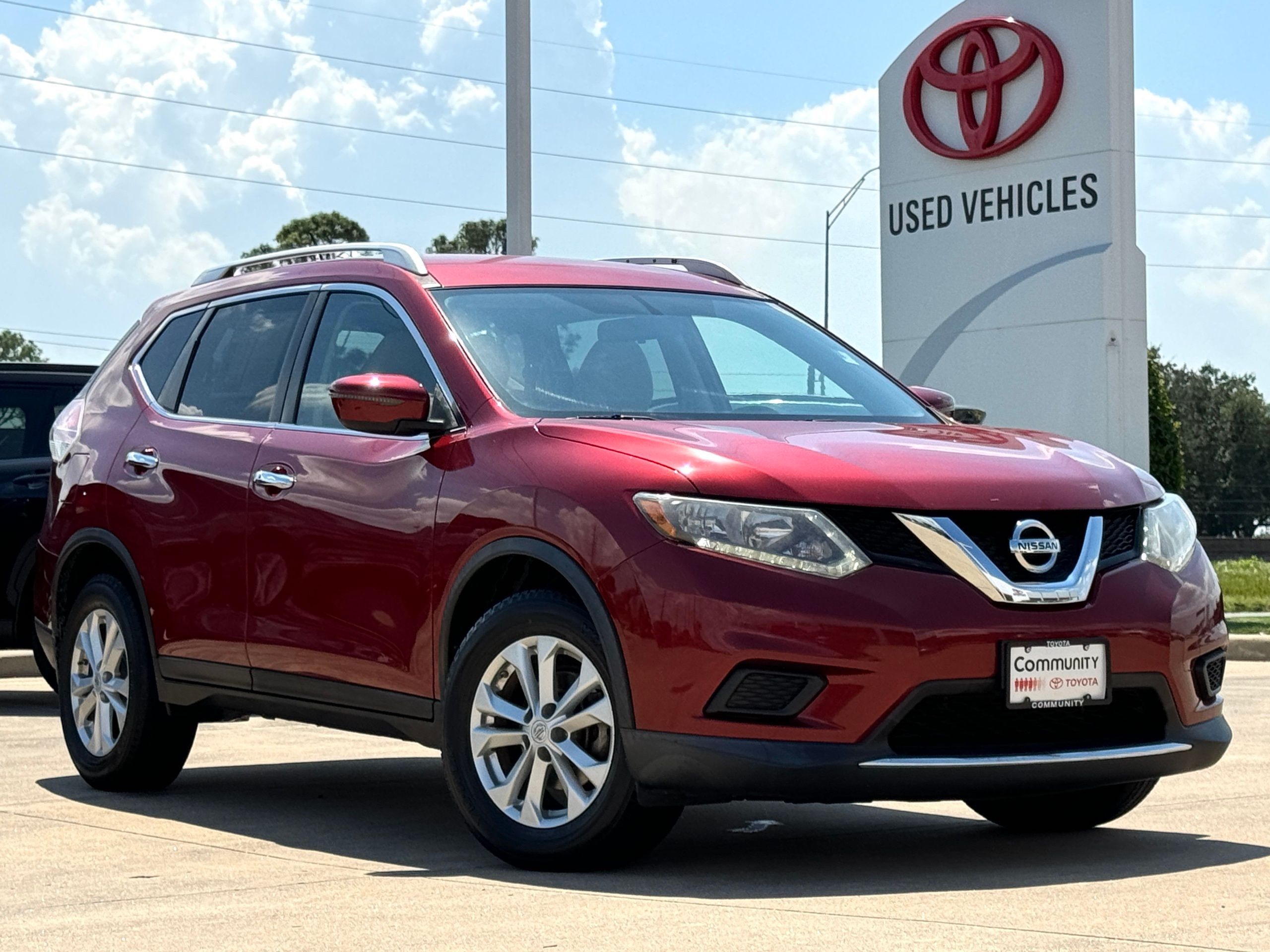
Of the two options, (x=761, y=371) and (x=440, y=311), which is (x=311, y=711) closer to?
(x=440, y=311)

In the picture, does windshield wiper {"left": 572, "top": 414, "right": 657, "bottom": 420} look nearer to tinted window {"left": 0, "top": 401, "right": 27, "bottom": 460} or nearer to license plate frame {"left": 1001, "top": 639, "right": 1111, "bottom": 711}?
license plate frame {"left": 1001, "top": 639, "right": 1111, "bottom": 711}

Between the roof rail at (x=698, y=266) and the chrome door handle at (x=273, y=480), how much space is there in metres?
1.66

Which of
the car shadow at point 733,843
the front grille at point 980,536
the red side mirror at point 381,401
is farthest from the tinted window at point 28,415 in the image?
the front grille at point 980,536

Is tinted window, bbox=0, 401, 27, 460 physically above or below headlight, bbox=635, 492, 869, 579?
above

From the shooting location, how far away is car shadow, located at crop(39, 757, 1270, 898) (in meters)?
5.57

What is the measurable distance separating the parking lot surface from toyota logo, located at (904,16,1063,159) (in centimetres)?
1421

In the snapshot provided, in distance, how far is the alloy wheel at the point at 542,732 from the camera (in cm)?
562

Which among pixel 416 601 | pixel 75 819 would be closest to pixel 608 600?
pixel 416 601

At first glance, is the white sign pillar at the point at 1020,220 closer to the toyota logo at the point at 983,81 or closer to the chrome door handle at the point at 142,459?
the toyota logo at the point at 983,81

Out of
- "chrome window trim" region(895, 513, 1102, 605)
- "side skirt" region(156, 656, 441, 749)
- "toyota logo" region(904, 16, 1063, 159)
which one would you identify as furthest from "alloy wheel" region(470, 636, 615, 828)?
"toyota logo" region(904, 16, 1063, 159)

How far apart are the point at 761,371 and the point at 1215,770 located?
110 inches

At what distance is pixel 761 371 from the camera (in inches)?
273

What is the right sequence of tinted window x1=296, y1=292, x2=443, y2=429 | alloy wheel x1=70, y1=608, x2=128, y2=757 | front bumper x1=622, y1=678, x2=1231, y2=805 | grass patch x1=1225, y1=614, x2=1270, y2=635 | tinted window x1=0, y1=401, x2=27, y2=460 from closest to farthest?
front bumper x1=622, y1=678, x2=1231, y2=805, tinted window x1=296, y1=292, x2=443, y2=429, alloy wheel x1=70, y1=608, x2=128, y2=757, tinted window x1=0, y1=401, x2=27, y2=460, grass patch x1=1225, y1=614, x2=1270, y2=635

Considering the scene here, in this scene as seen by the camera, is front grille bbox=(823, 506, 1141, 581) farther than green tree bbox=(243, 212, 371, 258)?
No
